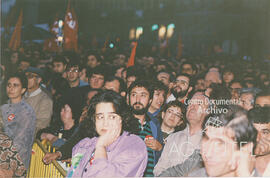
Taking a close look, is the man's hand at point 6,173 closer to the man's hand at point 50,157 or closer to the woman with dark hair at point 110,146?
the man's hand at point 50,157

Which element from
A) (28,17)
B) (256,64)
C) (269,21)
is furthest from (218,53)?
(28,17)

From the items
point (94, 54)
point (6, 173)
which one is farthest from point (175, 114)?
point (94, 54)

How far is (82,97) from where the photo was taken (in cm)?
280

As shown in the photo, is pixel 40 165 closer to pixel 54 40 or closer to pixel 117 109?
pixel 117 109

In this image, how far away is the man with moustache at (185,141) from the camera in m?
2.18

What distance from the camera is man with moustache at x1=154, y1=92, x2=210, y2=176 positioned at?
2.18 meters

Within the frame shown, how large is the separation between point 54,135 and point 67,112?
23cm

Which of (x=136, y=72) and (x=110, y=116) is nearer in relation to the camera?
(x=110, y=116)

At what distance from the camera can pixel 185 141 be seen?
2.25 m

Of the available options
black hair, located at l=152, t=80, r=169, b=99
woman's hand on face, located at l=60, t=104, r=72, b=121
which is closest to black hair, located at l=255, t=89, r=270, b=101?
black hair, located at l=152, t=80, r=169, b=99

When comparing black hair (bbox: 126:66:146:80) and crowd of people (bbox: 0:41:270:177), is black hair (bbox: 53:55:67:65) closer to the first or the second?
crowd of people (bbox: 0:41:270:177)

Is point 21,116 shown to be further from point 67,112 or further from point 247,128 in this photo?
point 247,128

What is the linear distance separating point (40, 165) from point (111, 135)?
109cm

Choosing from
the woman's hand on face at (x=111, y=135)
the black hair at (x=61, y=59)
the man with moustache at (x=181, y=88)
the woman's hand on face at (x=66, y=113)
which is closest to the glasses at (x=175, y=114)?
the man with moustache at (x=181, y=88)
